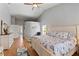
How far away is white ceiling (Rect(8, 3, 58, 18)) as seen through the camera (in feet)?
7.65

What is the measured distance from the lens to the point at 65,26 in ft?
7.61

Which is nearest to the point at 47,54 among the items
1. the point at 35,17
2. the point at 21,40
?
the point at 21,40

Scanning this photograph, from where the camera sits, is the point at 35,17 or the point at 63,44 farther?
the point at 35,17

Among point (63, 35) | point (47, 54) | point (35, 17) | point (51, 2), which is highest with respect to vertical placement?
point (51, 2)

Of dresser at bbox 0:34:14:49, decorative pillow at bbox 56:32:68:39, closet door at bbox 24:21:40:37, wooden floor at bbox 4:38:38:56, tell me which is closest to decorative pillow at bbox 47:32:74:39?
decorative pillow at bbox 56:32:68:39

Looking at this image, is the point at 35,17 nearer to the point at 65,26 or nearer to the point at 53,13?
the point at 53,13

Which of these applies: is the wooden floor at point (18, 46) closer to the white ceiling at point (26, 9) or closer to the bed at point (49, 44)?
the bed at point (49, 44)

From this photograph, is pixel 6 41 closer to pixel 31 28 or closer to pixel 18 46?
pixel 18 46

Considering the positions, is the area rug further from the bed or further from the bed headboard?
the bed headboard

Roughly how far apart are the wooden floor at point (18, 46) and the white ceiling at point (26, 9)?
451mm

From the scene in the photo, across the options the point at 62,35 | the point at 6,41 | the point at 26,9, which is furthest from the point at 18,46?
the point at 62,35

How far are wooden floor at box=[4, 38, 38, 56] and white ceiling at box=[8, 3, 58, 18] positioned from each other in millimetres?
451

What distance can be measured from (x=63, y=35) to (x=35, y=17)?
21.7 inches

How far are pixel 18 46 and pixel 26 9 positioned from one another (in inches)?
24.7
